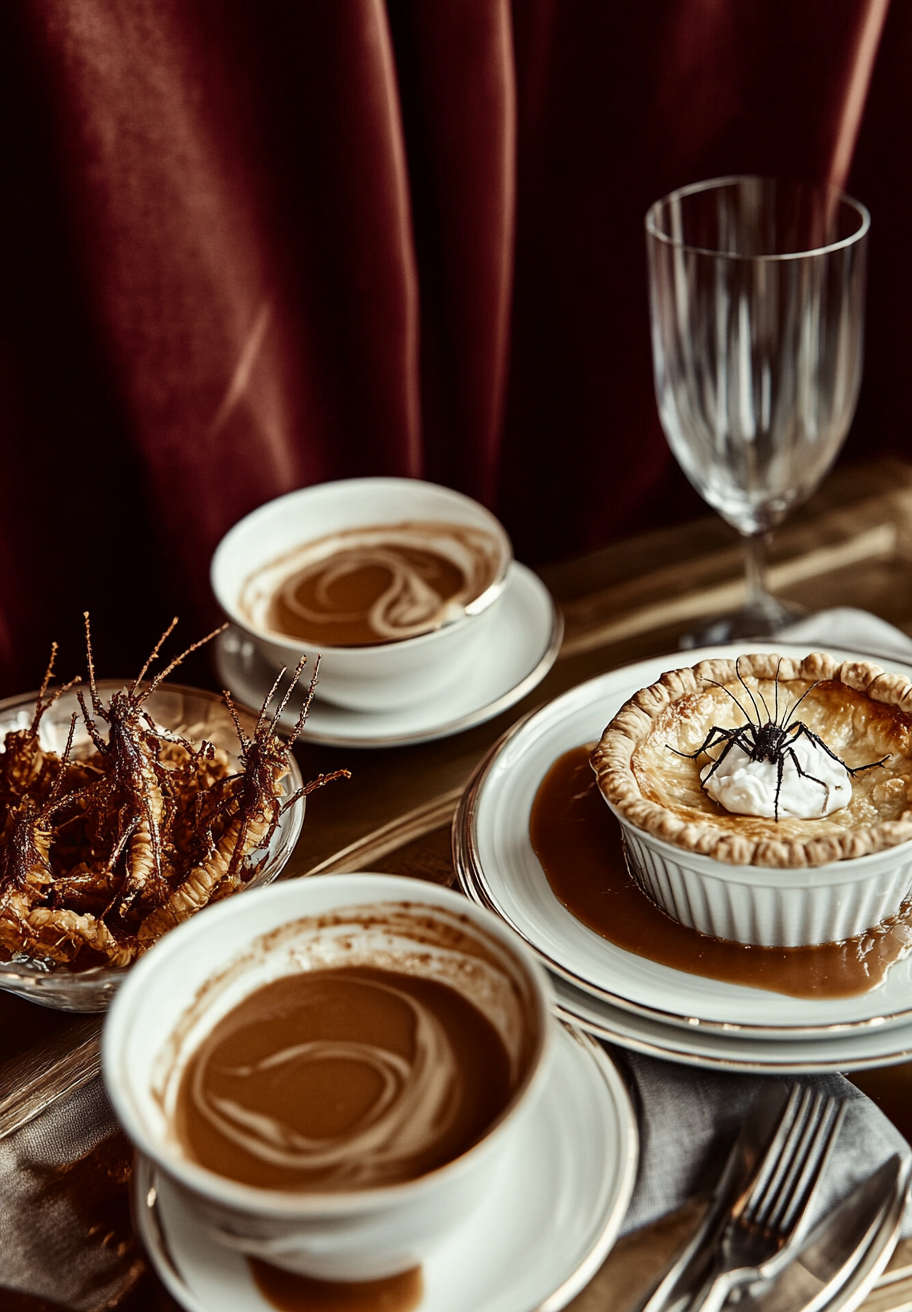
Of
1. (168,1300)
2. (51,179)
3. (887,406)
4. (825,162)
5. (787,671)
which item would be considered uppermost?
(51,179)

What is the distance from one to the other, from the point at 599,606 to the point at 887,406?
0.86m

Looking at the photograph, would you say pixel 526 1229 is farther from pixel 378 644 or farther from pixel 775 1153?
pixel 378 644

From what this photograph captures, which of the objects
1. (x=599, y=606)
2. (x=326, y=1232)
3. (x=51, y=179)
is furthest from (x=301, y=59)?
(x=326, y=1232)

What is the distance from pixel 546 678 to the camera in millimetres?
1459

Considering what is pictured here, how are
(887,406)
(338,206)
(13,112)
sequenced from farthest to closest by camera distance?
(887,406)
(338,206)
(13,112)

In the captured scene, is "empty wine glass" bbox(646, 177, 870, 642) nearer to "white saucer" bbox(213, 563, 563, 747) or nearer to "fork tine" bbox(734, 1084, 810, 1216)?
"white saucer" bbox(213, 563, 563, 747)

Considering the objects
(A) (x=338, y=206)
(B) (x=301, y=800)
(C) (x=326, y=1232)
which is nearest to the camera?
(C) (x=326, y=1232)

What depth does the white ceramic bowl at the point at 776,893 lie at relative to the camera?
2.97ft

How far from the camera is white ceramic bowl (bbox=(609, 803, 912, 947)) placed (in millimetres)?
905

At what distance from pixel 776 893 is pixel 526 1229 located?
31 centimetres

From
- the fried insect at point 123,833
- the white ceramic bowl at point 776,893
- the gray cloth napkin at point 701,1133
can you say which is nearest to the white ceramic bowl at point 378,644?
the fried insect at point 123,833

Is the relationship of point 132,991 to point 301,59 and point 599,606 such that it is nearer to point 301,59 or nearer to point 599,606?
point 599,606

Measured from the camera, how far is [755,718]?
3.56 ft

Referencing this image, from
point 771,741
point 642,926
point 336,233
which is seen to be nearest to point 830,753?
point 771,741
